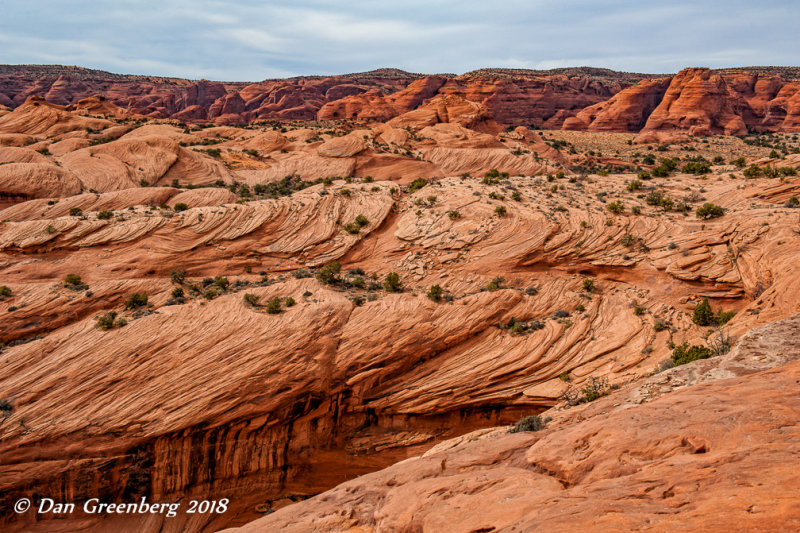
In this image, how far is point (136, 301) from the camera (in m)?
19.5

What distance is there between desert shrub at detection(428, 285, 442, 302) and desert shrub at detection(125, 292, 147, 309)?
44.3 ft

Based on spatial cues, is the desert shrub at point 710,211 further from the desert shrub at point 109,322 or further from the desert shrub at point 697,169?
the desert shrub at point 109,322

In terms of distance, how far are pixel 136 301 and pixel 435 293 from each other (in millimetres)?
14021

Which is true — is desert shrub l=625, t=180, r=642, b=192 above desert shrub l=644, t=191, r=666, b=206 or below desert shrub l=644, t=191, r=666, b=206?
above

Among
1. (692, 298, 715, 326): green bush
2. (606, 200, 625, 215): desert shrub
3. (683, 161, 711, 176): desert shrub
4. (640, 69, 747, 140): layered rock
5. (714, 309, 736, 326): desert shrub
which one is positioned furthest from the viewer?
(640, 69, 747, 140): layered rock

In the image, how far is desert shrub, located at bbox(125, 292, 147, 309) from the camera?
1950 centimetres

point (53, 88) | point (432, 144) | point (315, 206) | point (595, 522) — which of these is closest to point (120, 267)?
point (315, 206)

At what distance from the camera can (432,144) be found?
44719 mm

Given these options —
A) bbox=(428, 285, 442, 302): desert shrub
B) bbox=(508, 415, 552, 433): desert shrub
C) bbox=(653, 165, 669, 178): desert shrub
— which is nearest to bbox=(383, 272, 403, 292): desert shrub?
bbox=(428, 285, 442, 302): desert shrub

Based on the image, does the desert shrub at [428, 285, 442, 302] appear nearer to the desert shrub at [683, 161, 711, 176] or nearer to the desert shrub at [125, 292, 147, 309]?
the desert shrub at [125, 292, 147, 309]

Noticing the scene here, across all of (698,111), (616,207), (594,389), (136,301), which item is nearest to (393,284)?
(594,389)

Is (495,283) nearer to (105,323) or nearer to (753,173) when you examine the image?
(105,323)
